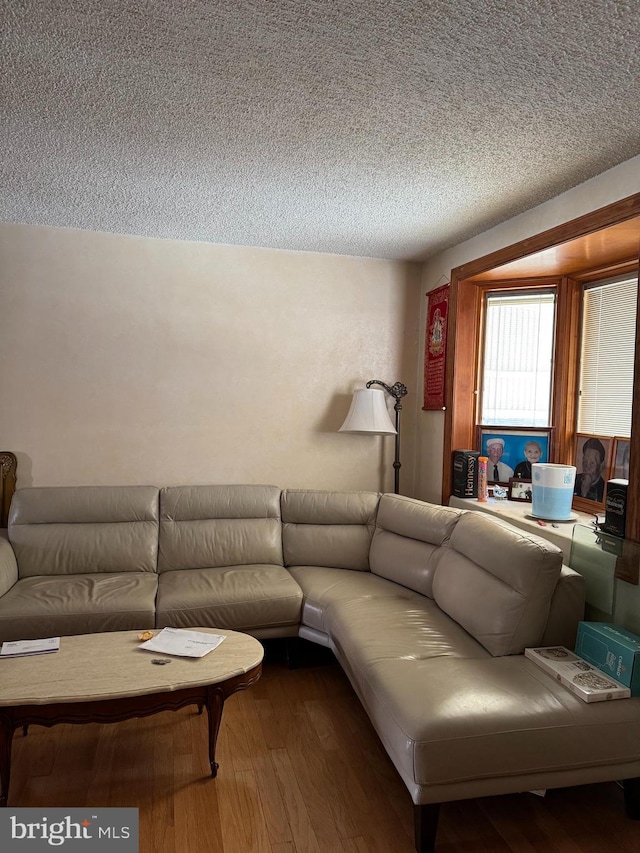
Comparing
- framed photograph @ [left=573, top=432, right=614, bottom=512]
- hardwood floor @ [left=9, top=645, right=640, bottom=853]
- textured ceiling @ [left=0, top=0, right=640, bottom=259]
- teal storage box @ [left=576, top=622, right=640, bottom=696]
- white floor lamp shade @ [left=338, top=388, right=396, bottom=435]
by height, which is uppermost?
textured ceiling @ [left=0, top=0, right=640, bottom=259]

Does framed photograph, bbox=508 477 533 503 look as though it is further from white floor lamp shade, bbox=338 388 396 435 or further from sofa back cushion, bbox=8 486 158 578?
sofa back cushion, bbox=8 486 158 578

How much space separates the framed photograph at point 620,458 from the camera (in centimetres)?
302

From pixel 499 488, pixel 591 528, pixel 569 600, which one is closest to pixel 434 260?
pixel 499 488

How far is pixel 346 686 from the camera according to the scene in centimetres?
302

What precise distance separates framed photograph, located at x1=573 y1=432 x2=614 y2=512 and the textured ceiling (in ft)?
4.31

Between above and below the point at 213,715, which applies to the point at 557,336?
above

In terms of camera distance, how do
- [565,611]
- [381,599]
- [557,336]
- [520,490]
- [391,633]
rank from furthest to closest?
1. [520,490]
2. [557,336]
3. [381,599]
4. [391,633]
5. [565,611]

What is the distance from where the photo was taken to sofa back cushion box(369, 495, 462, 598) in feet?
10.4

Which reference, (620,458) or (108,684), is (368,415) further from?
(108,684)

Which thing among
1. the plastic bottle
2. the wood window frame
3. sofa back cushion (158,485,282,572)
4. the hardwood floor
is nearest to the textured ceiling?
the wood window frame

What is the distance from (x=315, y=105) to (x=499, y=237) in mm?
1687

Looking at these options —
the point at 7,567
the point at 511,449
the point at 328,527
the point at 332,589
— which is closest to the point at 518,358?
the point at 511,449

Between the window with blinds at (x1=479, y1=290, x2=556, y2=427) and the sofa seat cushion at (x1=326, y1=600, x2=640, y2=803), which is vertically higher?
the window with blinds at (x1=479, y1=290, x2=556, y2=427)

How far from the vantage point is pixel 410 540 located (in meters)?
3.40
